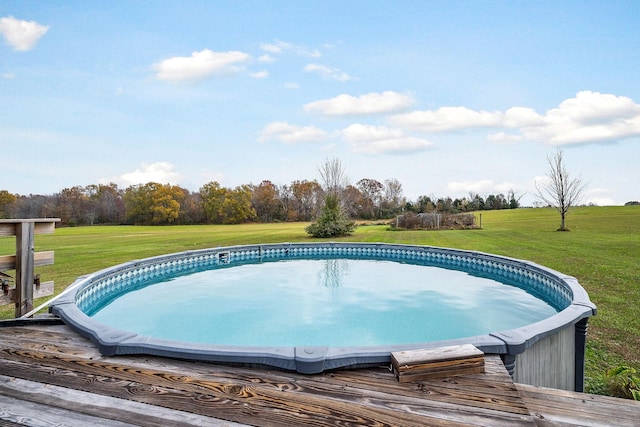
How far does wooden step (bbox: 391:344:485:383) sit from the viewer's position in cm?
208

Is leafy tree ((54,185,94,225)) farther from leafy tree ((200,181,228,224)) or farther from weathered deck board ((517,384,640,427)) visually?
weathered deck board ((517,384,640,427))

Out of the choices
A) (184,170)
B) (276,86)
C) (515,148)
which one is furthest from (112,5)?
(515,148)

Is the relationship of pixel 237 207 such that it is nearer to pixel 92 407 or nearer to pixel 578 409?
pixel 92 407

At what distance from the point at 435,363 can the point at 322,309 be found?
447cm

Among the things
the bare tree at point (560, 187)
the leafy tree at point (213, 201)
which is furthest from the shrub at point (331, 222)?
the leafy tree at point (213, 201)

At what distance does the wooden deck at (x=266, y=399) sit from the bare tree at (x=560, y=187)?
2459cm

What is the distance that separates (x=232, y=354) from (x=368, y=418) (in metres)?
1.03

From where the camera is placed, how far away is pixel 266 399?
1.90 metres

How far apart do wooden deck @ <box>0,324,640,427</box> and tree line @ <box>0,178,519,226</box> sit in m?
31.7

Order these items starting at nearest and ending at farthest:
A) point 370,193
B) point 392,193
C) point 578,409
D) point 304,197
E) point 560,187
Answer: point 578,409 < point 560,187 < point 304,197 < point 392,193 < point 370,193

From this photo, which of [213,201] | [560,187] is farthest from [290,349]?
[213,201]

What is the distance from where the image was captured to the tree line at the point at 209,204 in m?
35.2

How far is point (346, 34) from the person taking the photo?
43.0ft

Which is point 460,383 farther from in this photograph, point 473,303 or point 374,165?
point 374,165
